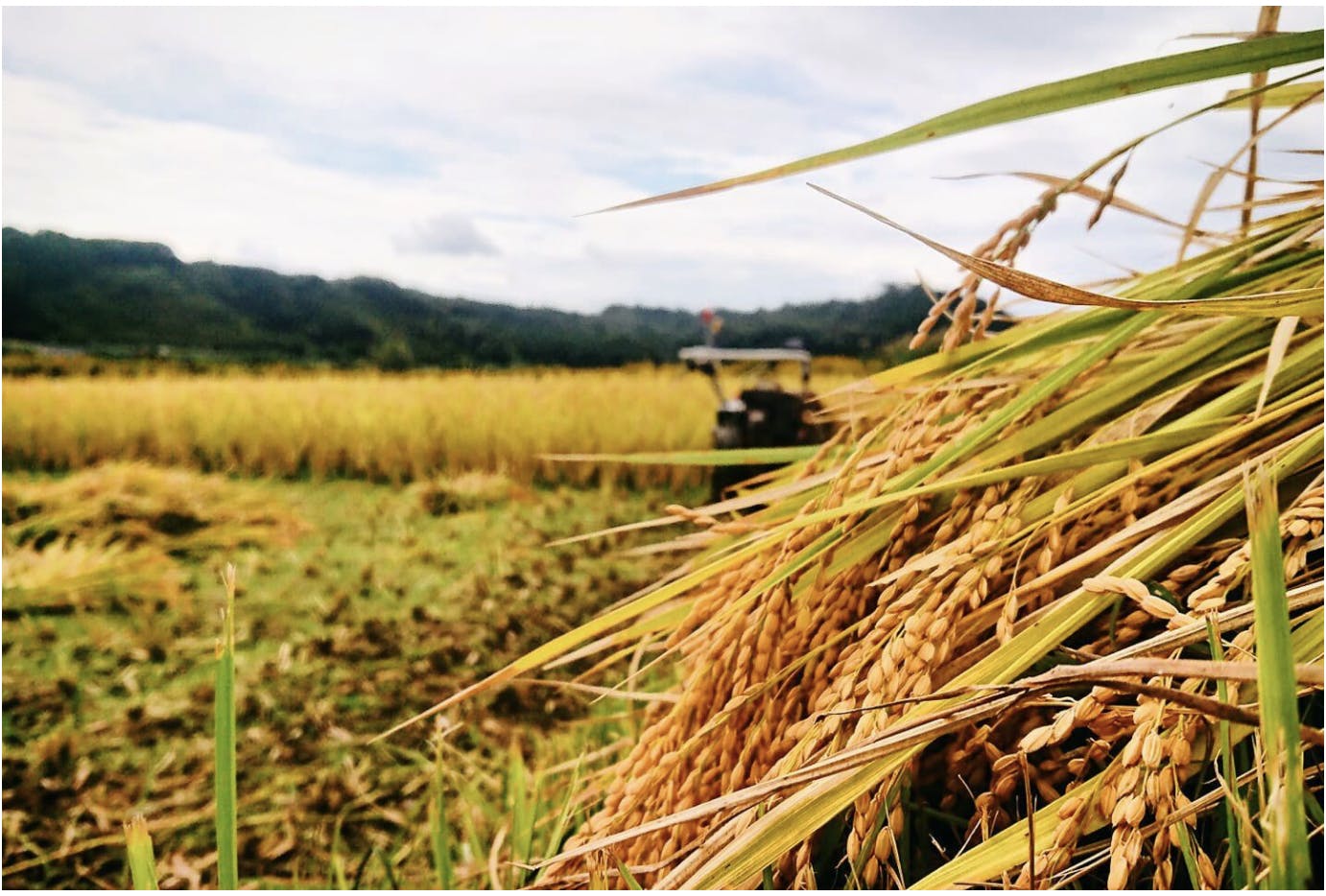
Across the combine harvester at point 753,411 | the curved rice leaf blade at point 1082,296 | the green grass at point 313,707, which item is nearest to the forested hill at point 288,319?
the combine harvester at point 753,411

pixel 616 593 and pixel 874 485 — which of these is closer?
pixel 874 485

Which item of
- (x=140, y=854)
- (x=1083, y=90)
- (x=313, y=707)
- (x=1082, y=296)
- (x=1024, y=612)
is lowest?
(x=313, y=707)

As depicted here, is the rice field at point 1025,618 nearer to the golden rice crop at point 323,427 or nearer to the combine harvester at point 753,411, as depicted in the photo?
the combine harvester at point 753,411

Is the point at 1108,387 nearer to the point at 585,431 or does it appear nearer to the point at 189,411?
the point at 585,431

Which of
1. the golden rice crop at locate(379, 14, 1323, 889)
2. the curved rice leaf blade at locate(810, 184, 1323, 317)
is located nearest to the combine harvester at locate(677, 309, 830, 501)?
the golden rice crop at locate(379, 14, 1323, 889)

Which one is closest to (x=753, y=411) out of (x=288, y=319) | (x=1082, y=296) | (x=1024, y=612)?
(x=288, y=319)

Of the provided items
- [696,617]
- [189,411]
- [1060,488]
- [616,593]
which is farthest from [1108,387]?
[189,411]

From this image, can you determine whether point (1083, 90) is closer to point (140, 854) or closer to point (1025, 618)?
point (1025, 618)
